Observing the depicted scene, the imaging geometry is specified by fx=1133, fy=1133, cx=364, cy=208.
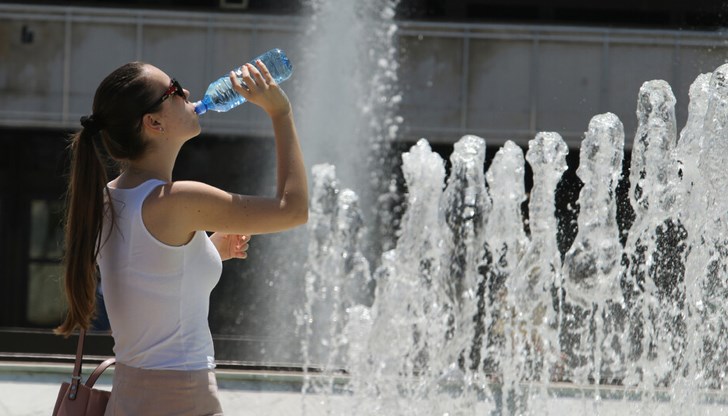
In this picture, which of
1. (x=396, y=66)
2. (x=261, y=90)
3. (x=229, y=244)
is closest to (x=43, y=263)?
(x=396, y=66)

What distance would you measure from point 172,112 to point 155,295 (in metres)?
0.32

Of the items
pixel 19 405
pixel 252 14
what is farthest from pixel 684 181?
pixel 252 14

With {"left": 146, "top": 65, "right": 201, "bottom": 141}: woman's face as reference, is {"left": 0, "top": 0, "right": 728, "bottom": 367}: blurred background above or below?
above

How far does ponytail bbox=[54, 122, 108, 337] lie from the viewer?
1.89 metres

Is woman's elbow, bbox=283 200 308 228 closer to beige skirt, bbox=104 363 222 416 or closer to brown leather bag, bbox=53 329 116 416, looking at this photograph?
beige skirt, bbox=104 363 222 416

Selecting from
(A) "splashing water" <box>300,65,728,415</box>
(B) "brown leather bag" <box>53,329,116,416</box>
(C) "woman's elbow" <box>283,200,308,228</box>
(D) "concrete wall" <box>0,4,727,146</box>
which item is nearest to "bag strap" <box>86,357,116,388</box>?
(B) "brown leather bag" <box>53,329,116,416</box>

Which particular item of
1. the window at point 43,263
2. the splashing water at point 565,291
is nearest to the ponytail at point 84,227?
the splashing water at point 565,291

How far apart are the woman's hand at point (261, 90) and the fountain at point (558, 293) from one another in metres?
2.19

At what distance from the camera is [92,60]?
37.0 ft

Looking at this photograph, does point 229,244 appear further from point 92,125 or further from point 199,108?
point 92,125

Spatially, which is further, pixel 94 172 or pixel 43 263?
pixel 43 263

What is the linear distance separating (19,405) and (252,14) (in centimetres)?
788

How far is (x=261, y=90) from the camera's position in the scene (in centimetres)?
193

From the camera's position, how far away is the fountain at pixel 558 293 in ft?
14.0
